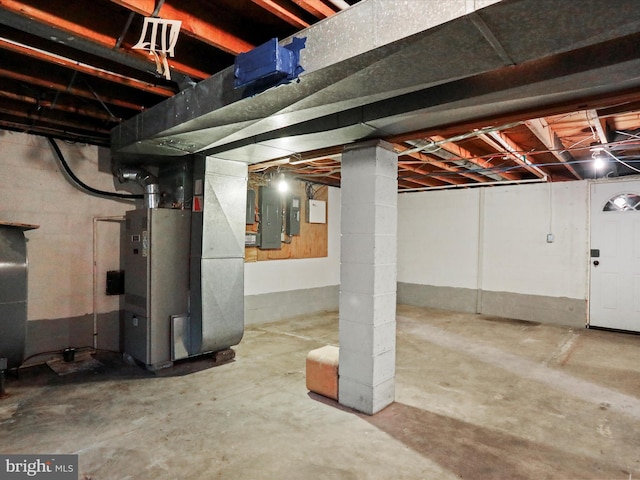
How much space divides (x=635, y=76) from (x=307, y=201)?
16.0 ft

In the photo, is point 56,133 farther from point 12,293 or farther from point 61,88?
point 12,293

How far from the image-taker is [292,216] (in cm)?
580

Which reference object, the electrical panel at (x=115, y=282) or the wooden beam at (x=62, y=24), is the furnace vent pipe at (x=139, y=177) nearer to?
the electrical panel at (x=115, y=282)

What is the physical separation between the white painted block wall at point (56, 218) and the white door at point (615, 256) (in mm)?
6350

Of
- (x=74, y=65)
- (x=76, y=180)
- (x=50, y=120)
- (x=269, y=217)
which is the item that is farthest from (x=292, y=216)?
(x=74, y=65)

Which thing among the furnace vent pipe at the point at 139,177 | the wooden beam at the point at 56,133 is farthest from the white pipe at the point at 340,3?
the wooden beam at the point at 56,133

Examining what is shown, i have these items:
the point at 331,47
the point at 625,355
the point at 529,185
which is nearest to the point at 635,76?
the point at 331,47

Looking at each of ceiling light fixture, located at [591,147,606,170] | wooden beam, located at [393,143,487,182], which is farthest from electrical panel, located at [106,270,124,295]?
ceiling light fixture, located at [591,147,606,170]

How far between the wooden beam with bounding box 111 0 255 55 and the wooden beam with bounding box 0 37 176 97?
83cm

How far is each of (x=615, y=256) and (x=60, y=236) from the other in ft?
22.8

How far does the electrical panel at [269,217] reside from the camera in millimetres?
5355

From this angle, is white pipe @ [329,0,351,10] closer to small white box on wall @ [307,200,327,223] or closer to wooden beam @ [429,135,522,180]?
wooden beam @ [429,135,522,180]

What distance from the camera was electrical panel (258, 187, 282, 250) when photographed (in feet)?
17.6

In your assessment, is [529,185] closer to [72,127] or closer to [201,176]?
[201,176]
